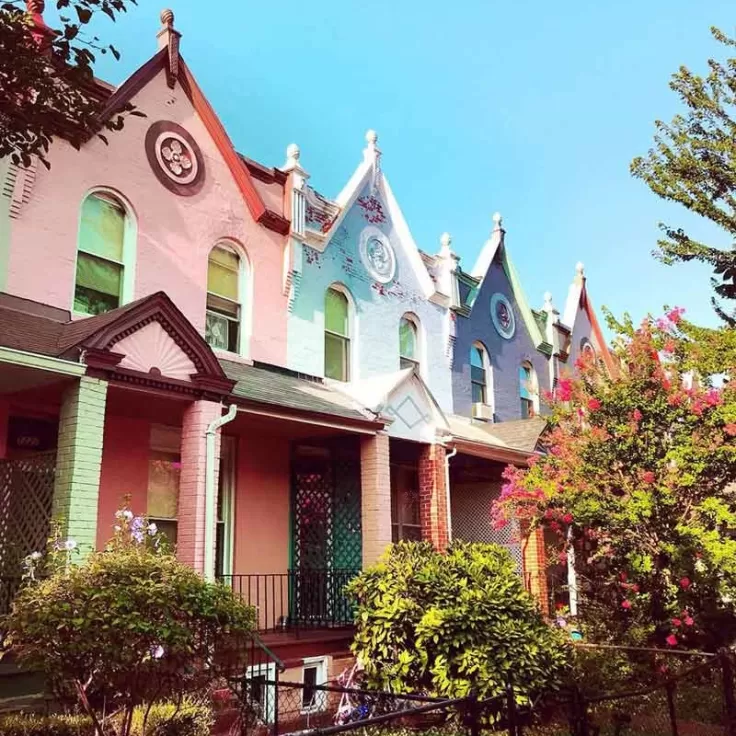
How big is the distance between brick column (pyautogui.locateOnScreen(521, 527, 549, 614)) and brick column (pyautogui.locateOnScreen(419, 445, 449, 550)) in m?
2.39

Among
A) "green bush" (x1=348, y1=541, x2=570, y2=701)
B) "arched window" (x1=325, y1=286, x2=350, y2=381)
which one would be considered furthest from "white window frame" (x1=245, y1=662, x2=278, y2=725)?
"arched window" (x1=325, y1=286, x2=350, y2=381)

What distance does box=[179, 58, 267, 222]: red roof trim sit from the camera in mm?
12266

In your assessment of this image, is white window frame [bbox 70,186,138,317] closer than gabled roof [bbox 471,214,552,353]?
Yes

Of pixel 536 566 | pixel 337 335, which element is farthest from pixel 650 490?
pixel 337 335

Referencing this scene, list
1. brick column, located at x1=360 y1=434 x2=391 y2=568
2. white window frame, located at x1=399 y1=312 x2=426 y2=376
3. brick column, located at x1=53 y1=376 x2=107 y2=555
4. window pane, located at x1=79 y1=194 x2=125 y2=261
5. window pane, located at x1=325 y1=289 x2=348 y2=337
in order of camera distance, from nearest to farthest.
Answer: brick column, located at x1=53 y1=376 x2=107 y2=555 < window pane, located at x1=79 y1=194 x2=125 y2=261 < brick column, located at x1=360 y1=434 x2=391 y2=568 < window pane, located at x1=325 y1=289 x2=348 y2=337 < white window frame, located at x1=399 y1=312 x2=426 y2=376

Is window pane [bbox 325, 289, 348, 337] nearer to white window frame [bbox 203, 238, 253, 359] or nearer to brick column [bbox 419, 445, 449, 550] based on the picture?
white window frame [bbox 203, 238, 253, 359]

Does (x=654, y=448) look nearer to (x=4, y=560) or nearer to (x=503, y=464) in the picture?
(x=503, y=464)

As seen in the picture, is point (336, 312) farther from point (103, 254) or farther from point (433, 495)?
point (103, 254)

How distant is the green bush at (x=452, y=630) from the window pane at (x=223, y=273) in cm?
497

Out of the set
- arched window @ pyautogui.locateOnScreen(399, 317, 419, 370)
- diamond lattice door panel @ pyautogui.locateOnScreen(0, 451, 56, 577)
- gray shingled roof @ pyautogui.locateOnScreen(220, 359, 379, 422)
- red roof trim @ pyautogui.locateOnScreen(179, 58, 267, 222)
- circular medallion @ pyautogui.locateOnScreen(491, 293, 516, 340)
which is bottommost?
diamond lattice door panel @ pyautogui.locateOnScreen(0, 451, 56, 577)

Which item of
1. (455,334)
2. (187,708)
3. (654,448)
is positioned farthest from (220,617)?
(455,334)

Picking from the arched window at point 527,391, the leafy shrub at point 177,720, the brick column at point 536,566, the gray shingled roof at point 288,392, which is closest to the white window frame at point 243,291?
the gray shingled roof at point 288,392

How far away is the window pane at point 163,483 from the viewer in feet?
35.6

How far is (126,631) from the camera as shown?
589cm
